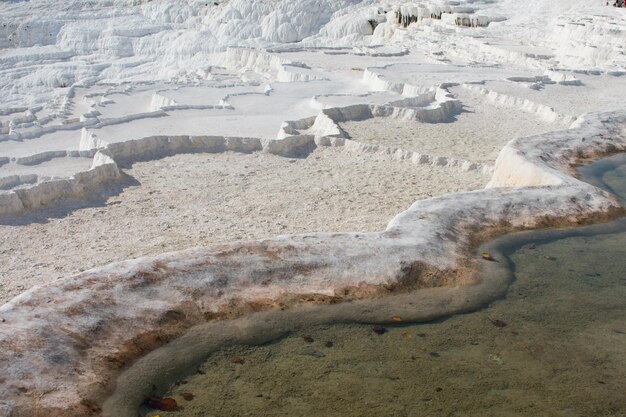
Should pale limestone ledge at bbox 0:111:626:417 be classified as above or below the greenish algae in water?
above

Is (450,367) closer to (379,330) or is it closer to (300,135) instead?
(379,330)

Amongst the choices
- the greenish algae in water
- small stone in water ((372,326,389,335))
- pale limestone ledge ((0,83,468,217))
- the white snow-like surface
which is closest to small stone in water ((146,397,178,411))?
the greenish algae in water

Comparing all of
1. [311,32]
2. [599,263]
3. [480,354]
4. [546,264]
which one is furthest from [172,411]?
[311,32]

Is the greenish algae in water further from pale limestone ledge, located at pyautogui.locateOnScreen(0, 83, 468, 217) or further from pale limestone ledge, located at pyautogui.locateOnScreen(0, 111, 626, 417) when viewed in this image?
pale limestone ledge, located at pyautogui.locateOnScreen(0, 83, 468, 217)

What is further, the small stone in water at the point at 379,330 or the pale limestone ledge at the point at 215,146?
the pale limestone ledge at the point at 215,146

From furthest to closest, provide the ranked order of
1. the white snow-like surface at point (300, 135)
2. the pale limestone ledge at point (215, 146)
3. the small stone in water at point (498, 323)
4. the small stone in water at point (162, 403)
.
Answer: the pale limestone ledge at point (215, 146)
the small stone in water at point (498, 323)
the white snow-like surface at point (300, 135)
the small stone in water at point (162, 403)

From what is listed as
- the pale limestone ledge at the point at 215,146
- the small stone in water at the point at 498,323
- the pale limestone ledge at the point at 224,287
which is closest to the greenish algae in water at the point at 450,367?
the small stone in water at the point at 498,323

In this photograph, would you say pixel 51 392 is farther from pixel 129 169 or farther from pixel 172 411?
pixel 129 169

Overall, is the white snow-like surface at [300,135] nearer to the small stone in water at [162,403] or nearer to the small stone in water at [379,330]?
the small stone in water at [162,403]
